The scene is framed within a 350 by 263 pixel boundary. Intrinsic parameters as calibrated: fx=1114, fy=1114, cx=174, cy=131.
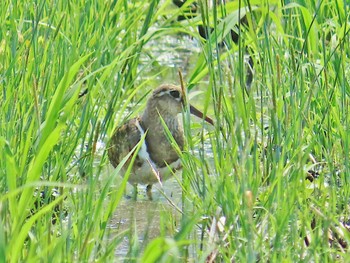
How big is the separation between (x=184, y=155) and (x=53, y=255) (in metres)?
1.23

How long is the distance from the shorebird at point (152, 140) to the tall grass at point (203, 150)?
21.2 inches

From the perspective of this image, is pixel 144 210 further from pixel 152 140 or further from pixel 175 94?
pixel 175 94

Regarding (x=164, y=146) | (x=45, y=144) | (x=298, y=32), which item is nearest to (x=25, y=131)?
(x=45, y=144)

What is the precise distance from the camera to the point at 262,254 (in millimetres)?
2887

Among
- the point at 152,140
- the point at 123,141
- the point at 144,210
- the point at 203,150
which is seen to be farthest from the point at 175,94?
the point at 203,150

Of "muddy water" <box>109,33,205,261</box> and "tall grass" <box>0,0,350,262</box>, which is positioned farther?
"muddy water" <box>109,33,205,261</box>

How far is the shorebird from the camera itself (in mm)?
5133

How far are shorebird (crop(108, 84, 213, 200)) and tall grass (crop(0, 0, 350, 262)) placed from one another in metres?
0.54

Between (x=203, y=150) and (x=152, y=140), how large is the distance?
1948 millimetres

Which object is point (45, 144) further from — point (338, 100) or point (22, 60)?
point (338, 100)

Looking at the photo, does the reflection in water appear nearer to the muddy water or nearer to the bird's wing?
the muddy water

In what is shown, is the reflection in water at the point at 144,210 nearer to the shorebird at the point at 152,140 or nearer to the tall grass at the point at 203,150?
the shorebird at the point at 152,140

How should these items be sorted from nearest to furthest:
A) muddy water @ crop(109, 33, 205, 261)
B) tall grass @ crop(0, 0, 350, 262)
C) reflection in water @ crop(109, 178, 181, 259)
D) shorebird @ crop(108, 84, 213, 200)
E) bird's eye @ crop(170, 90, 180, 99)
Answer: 1. tall grass @ crop(0, 0, 350, 262)
2. muddy water @ crop(109, 33, 205, 261)
3. reflection in water @ crop(109, 178, 181, 259)
4. shorebird @ crop(108, 84, 213, 200)
5. bird's eye @ crop(170, 90, 180, 99)

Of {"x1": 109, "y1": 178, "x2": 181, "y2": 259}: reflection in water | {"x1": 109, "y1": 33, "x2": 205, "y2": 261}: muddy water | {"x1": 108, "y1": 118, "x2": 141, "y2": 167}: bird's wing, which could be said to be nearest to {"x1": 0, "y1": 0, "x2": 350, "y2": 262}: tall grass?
{"x1": 109, "y1": 33, "x2": 205, "y2": 261}: muddy water
